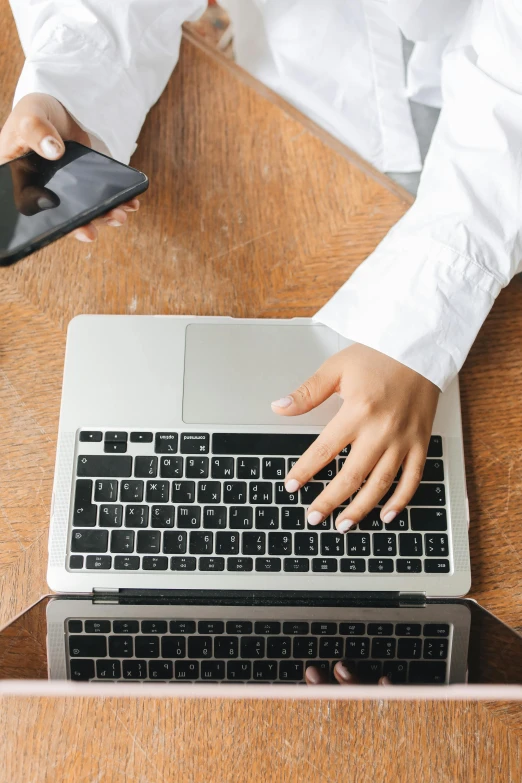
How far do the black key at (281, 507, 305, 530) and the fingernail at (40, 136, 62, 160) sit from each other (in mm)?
341

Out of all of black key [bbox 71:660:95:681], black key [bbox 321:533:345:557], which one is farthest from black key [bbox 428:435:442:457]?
black key [bbox 71:660:95:681]

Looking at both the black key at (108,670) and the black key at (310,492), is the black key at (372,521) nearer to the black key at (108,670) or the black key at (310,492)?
the black key at (310,492)

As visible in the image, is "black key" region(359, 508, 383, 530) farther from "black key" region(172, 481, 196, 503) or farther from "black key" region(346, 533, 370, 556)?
"black key" region(172, 481, 196, 503)

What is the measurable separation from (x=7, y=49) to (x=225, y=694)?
67cm

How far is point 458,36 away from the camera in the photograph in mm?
677

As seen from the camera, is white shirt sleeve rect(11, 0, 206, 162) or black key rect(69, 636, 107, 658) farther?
white shirt sleeve rect(11, 0, 206, 162)

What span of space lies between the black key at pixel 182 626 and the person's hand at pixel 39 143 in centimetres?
32

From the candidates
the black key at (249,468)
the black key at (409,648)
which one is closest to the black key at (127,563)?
the black key at (249,468)

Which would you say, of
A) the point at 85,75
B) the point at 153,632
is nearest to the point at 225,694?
the point at 153,632

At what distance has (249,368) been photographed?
53cm

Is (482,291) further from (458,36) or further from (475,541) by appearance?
(458,36)

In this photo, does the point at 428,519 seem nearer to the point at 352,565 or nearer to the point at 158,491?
the point at 352,565

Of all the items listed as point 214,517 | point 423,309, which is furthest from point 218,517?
point 423,309

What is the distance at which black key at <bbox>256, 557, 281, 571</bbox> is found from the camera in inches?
18.3
